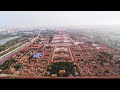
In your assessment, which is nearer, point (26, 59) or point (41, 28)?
point (26, 59)
